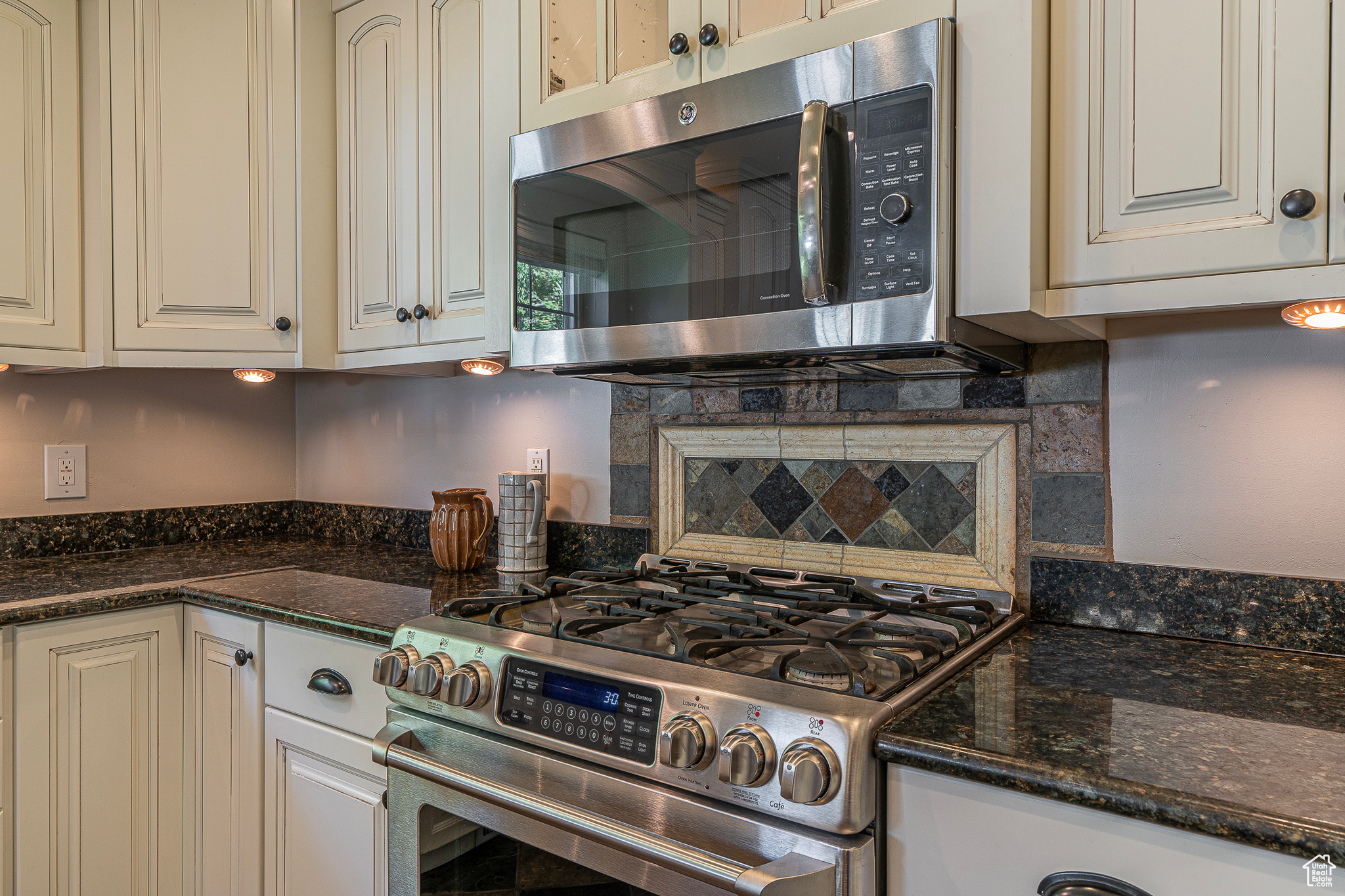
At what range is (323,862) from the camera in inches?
58.5

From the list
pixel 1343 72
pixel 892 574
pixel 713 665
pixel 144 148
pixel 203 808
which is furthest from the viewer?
pixel 144 148

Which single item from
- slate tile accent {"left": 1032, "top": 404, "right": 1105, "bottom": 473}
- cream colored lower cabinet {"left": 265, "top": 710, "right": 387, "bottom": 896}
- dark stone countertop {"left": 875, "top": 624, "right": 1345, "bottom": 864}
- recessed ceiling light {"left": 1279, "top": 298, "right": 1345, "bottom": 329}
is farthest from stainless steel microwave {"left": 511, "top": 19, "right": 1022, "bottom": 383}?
cream colored lower cabinet {"left": 265, "top": 710, "right": 387, "bottom": 896}

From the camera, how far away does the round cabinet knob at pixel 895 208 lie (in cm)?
107

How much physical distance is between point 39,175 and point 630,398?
1.43 meters

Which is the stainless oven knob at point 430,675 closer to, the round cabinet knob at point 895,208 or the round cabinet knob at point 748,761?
the round cabinet knob at point 748,761

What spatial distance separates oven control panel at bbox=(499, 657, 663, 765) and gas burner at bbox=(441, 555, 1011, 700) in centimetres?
8

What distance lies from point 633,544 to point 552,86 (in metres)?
0.96

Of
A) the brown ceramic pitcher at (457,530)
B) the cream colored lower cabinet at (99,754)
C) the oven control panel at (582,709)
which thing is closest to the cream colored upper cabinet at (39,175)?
the cream colored lower cabinet at (99,754)

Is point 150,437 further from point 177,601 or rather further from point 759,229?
point 759,229

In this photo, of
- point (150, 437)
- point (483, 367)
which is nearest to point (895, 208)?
point (483, 367)

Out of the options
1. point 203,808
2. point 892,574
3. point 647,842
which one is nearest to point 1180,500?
point 892,574

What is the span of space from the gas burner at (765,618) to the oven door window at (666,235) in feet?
1.54

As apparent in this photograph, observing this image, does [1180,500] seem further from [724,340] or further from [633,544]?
[633,544]

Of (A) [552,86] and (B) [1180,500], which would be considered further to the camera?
(A) [552,86]
